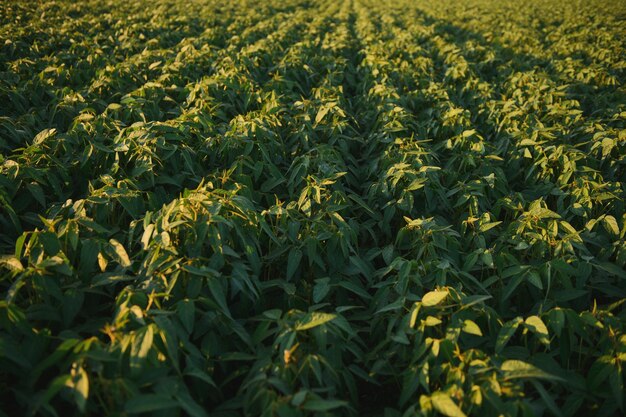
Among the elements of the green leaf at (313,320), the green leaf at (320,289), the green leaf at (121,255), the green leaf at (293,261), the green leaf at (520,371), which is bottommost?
the green leaf at (320,289)

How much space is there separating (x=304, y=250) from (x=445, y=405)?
3.07ft

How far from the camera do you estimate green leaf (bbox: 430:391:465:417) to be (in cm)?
116

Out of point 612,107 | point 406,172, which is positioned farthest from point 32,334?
point 612,107

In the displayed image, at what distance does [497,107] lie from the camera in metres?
3.80

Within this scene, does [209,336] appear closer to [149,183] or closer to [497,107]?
[149,183]

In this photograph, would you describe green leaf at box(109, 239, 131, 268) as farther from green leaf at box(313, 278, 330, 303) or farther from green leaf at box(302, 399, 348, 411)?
green leaf at box(302, 399, 348, 411)

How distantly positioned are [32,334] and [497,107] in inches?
150

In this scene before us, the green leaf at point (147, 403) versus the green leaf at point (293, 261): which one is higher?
the green leaf at point (147, 403)

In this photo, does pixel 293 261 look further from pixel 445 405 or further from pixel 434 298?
pixel 445 405

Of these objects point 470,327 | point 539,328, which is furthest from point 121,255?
point 539,328

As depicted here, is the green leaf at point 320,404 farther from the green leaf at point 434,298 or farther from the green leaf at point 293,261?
the green leaf at point 293,261

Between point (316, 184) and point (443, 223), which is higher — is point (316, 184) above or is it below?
above

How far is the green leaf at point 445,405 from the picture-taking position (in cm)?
116

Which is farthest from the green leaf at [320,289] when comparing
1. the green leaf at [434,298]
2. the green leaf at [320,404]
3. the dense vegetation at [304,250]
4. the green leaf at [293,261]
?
the green leaf at [320,404]
